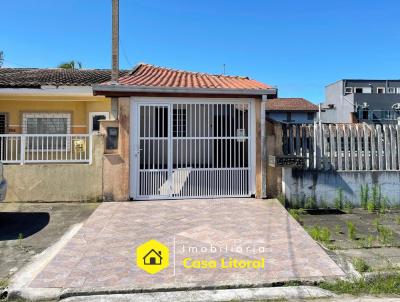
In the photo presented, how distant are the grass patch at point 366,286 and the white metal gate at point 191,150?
176 inches

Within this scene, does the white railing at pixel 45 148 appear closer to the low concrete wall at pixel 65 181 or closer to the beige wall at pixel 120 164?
A: the low concrete wall at pixel 65 181

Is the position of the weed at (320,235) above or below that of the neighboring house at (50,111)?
below

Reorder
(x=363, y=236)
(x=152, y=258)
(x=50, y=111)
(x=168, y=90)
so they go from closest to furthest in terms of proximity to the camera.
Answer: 1. (x=152, y=258)
2. (x=363, y=236)
3. (x=168, y=90)
4. (x=50, y=111)

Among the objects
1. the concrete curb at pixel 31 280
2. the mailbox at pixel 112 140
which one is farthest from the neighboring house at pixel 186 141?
the concrete curb at pixel 31 280

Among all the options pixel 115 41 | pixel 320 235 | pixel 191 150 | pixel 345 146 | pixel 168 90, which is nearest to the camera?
pixel 320 235

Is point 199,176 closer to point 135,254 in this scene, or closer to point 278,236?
point 278,236

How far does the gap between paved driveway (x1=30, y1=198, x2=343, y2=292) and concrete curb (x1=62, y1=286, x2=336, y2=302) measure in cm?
12

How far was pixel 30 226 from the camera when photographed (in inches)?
249

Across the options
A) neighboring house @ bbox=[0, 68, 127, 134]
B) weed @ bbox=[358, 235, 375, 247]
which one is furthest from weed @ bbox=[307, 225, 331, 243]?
neighboring house @ bbox=[0, 68, 127, 134]

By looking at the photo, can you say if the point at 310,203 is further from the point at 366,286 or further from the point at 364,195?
the point at 366,286

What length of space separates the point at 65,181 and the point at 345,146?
23.4ft

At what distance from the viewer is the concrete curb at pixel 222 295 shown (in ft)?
12.0

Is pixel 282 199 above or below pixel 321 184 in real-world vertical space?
below
